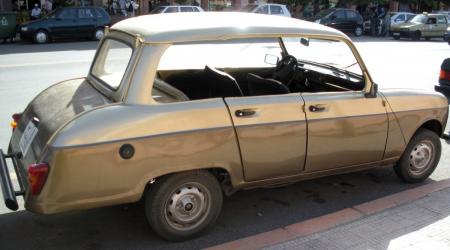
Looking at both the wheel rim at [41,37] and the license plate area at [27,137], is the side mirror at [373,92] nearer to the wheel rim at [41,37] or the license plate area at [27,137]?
the license plate area at [27,137]

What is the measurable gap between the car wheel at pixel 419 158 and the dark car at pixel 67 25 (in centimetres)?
1602

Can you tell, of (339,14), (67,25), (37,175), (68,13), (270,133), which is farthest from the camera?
(339,14)

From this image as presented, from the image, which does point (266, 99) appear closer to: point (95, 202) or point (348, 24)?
point (95, 202)

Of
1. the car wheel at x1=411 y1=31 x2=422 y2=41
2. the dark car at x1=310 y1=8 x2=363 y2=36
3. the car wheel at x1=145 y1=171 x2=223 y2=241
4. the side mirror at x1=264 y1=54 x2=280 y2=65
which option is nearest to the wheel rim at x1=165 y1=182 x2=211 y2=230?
the car wheel at x1=145 y1=171 x2=223 y2=241

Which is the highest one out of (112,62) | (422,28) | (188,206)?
(112,62)

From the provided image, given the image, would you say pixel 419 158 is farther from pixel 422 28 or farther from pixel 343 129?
pixel 422 28

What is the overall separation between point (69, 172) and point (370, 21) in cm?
2856

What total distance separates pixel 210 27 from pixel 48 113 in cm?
137

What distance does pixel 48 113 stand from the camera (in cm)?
373

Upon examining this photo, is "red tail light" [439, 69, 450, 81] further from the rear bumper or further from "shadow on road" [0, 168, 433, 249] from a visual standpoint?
the rear bumper

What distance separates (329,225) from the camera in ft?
13.0

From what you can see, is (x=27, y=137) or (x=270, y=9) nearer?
(x=27, y=137)

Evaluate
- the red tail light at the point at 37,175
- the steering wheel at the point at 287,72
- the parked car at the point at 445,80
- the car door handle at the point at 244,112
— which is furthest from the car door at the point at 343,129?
the parked car at the point at 445,80

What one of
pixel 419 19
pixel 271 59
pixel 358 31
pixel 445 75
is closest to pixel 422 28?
pixel 419 19
